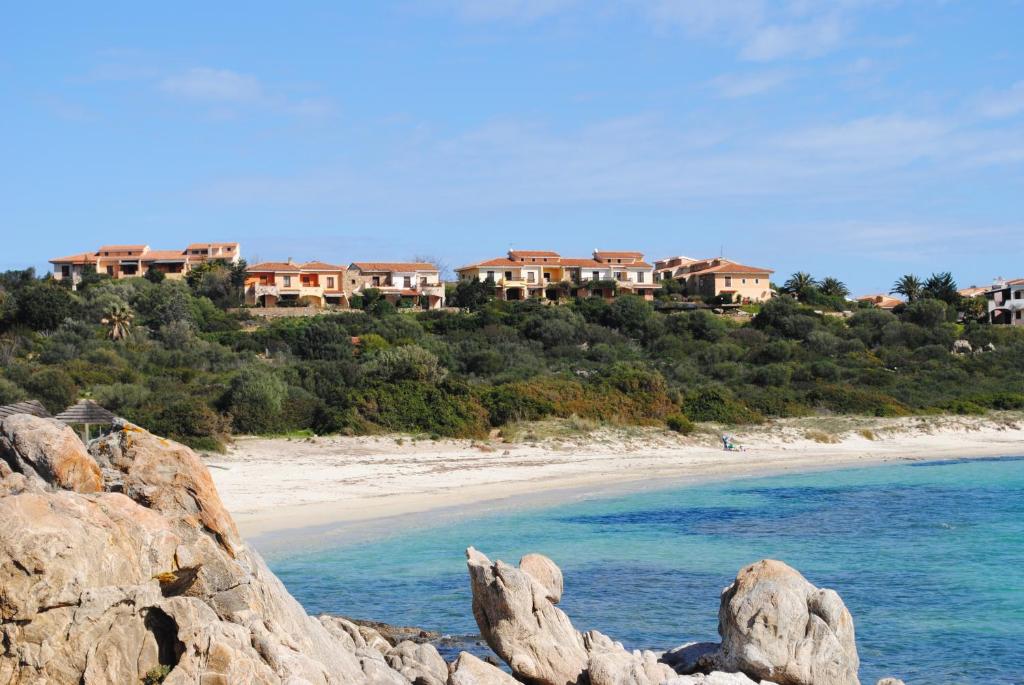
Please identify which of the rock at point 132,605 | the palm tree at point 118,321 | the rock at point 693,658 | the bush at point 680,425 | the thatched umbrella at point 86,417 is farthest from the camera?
the palm tree at point 118,321

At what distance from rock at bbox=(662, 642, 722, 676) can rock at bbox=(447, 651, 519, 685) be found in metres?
2.13

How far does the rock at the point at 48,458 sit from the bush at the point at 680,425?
3127cm

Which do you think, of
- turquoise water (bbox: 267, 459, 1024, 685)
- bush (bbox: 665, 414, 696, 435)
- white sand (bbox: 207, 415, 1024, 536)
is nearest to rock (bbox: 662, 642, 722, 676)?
turquoise water (bbox: 267, 459, 1024, 685)

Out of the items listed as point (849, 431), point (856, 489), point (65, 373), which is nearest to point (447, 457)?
point (856, 489)

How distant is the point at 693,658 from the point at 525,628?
6.50 ft

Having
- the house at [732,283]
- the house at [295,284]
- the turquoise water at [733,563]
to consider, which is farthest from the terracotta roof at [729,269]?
the turquoise water at [733,563]

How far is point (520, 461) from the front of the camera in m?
33.6

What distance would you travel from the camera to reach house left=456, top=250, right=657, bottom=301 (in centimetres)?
8550

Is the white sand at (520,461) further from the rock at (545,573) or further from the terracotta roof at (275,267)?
the terracotta roof at (275,267)

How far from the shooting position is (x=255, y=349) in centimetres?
5562

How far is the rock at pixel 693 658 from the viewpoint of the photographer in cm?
1170

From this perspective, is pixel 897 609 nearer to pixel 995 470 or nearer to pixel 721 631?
pixel 721 631

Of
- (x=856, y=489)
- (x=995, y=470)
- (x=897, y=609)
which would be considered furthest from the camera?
(x=995, y=470)

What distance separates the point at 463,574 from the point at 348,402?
58.1 ft
